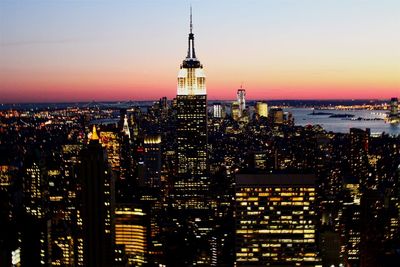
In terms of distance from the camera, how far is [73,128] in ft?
59.5

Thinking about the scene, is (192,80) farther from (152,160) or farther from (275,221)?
(275,221)

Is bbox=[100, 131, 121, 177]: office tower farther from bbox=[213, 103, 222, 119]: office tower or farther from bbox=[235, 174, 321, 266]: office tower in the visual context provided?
bbox=[213, 103, 222, 119]: office tower

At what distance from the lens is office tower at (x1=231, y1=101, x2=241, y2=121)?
130 ft

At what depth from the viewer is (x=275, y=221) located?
14789 millimetres

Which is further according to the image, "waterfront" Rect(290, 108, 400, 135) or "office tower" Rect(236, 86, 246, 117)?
"office tower" Rect(236, 86, 246, 117)

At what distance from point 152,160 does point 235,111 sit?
45.9 ft

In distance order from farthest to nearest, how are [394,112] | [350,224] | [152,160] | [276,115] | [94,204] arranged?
[276,115] → [394,112] → [152,160] → [350,224] → [94,204]

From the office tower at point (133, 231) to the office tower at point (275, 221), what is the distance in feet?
10.2

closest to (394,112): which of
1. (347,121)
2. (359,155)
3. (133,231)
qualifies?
(359,155)

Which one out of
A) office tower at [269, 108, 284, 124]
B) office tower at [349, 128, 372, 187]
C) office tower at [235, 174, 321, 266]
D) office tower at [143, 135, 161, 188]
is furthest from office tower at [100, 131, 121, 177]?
office tower at [269, 108, 284, 124]

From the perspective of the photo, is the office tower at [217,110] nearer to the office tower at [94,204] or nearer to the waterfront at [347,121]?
the waterfront at [347,121]

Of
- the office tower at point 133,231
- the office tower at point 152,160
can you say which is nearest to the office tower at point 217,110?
the office tower at point 152,160

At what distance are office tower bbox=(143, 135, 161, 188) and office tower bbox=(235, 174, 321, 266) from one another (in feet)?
33.5

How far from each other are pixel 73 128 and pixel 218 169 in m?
11.1
